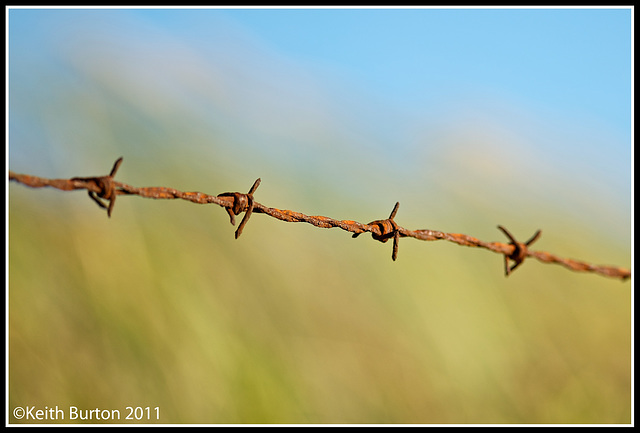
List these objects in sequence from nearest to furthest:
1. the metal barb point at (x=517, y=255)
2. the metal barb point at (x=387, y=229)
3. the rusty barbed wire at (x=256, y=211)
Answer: the rusty barbed wire at (x=256, y=211)
the metal barb point at (x=387, y=229)
the metal barb point at (x=517, y=255)

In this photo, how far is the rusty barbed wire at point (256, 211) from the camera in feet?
5.58

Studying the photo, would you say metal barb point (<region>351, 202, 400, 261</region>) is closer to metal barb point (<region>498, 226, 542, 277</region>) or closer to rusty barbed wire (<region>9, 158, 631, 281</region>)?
rusty barbed wire (<region>9, 158, 631, 281</region>)

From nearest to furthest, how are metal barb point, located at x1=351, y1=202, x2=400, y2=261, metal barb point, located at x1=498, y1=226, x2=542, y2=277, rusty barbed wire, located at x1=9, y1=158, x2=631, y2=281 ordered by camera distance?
rusty barbed wire, located at x1=9, y1=158, x2=631, y2=281 → metal barb point, located at x1=351, y1=202, x2=400, y2=261 → metal barb point, located at x1=498, y1=226, x2=542, y2=277

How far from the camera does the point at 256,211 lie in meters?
2.13

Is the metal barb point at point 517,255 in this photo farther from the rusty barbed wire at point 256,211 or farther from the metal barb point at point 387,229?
the metal barb point at point 387,229

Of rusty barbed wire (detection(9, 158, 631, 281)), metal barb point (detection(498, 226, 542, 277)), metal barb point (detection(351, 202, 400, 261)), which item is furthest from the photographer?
metal barb point (detection(498, 226, 542, 277))

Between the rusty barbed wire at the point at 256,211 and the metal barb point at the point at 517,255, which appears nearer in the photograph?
the rusty barbed wire at the point at 256,211

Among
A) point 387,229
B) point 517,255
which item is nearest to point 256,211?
point 387,229

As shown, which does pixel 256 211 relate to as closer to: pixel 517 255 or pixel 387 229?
pixel 387 229

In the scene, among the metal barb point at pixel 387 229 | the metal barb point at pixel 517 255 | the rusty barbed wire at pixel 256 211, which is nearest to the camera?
the rusty barbed wire at pixel 256 211

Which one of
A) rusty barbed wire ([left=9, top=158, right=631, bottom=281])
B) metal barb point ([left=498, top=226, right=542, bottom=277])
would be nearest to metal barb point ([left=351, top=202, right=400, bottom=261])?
rusty barbed wire ([left=9, top=158, right=631, bottom=281])

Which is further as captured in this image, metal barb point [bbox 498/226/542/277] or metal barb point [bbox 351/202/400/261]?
metal barb point [bbox 498/226/542/277]

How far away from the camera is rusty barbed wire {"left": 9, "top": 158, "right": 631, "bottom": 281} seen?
5.58ft

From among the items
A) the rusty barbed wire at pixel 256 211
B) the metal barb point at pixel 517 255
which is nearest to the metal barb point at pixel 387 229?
the rusty barbed wire at pixel 256 211
